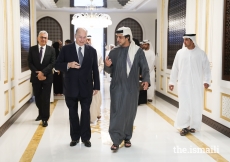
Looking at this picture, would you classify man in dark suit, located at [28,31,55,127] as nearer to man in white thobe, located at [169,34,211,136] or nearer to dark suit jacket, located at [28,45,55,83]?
dark suit jacket, located at [28,45,55,83]

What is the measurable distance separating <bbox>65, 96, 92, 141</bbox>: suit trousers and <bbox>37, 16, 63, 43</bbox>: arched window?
11.5m

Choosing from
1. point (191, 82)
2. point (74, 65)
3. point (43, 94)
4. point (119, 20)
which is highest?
point (119, 20)

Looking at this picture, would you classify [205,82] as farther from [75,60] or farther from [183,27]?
[183,27]

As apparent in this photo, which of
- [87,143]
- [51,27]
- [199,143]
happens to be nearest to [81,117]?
[87,143]

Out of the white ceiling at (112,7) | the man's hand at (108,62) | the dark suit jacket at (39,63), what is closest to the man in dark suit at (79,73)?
the man's hand at (108,62)

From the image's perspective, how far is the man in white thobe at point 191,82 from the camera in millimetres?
5105

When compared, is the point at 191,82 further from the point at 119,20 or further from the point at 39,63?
the point at 119,20

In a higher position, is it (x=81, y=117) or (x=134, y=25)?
(x=134, y=25)

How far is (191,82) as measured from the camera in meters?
5.13

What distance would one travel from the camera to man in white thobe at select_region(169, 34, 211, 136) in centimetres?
511

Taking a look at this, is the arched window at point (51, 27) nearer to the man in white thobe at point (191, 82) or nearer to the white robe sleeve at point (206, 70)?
the man in white thobe at point (191, 82)

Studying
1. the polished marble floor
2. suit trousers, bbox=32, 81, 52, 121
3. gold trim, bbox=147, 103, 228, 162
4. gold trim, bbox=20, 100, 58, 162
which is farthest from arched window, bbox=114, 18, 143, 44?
gold trim, bbox=20, 100, 58, 162

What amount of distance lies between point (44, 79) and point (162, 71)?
14.8 ft

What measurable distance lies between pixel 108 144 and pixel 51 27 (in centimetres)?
1167
